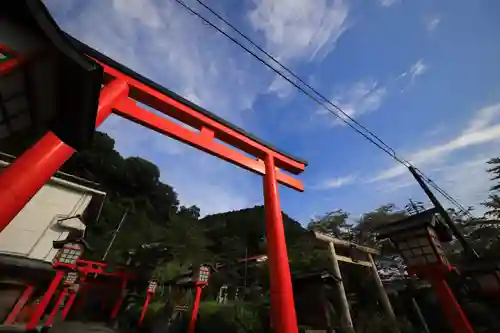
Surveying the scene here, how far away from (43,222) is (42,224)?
11cm

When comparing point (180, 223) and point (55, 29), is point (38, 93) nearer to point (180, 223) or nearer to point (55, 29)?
point (55, 29)

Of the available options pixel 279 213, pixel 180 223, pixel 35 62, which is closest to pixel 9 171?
pixel 35 62

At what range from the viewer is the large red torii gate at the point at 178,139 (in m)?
1.62

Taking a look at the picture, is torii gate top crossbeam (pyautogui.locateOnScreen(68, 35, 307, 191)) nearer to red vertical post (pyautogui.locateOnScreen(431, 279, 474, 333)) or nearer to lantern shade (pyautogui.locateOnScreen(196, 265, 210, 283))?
red vertical post (pyautogui.locateOnScreen(431, 279, 474, 333))

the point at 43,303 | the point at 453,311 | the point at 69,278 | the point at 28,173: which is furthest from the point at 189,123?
the point at 69,278

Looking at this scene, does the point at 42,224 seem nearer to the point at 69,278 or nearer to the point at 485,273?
the point at 69,278

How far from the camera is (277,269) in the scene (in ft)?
11.0

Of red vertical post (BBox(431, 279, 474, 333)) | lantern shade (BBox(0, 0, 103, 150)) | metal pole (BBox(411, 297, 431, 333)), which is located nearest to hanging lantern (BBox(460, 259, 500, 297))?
red vertical post (BBox(431, 279, 474, 333))

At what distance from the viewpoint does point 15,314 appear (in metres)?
10.1

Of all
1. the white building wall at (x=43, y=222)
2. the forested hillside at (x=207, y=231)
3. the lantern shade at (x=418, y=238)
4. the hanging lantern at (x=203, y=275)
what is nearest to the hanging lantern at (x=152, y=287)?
the forested hillside at (x=207, y=231)

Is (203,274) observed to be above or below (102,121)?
above

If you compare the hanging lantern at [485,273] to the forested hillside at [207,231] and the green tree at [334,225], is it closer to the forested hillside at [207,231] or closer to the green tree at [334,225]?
the forested hillside at [207,231]

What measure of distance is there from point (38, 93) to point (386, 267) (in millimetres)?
19104

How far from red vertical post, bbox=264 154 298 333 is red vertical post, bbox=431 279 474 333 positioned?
113 inches
